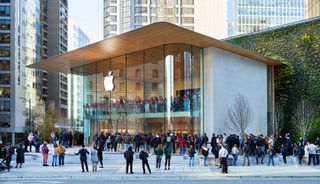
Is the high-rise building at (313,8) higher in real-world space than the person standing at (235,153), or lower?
higher

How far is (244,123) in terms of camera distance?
39.8 meters

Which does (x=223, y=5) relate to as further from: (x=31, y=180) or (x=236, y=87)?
(x=31, y=180)

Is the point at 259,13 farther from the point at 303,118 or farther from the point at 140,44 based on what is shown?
the point at 140,44

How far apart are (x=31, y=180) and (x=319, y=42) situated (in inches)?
1195

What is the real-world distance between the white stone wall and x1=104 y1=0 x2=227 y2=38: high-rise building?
258ft

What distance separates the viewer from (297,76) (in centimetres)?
4434

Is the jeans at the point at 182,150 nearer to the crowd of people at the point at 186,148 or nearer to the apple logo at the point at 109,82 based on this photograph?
the crowd of people at the point at 186,148

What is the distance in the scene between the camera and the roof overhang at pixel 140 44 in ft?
110

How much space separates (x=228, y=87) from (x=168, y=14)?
8848cm

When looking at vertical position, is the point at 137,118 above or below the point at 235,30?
below

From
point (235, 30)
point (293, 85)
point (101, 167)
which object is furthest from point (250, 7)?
point (101, 167)

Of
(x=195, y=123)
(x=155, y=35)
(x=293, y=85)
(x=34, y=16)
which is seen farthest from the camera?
(x=34, y=16)

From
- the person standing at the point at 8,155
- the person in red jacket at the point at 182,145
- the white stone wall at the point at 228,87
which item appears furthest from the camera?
the white stone wall at the point at 228,87

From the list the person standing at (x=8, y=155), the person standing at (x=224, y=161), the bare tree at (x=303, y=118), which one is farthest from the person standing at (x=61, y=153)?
the bare tree at (x=303, y=118)
